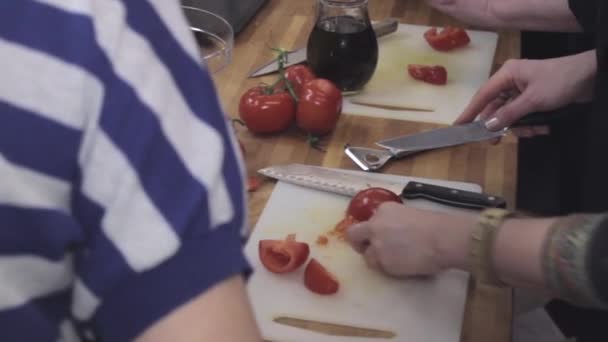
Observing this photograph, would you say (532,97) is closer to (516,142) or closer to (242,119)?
(516,142)

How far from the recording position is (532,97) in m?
1.09

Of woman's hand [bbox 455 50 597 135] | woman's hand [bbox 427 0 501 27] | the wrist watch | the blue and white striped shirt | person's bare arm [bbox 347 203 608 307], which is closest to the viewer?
the blue and white striped shirt

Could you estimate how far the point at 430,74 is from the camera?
4.29ft

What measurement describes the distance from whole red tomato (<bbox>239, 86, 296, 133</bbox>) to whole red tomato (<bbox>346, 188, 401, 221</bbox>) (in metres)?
0.22

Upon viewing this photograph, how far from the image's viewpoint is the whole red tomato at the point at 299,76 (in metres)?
1.23

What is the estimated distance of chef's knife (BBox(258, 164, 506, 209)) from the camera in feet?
3.24

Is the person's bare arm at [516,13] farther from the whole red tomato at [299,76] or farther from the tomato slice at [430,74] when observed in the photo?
the whole red tomato at [299,76]

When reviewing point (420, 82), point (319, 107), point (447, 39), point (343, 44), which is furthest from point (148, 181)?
point (447, 39)

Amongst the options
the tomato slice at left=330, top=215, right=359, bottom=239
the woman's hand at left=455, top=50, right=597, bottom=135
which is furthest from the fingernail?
the tomato slice at left=330, top=215, right=359, bottom=239

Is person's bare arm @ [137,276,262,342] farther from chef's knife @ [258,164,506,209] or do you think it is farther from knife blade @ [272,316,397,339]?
chef's knife @ [258,164,506,209]

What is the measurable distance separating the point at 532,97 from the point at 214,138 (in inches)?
31.3

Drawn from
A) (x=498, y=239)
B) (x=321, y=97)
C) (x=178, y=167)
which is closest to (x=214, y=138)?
(x=178, y=167)

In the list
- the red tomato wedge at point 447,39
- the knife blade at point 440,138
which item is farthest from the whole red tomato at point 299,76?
the red tomato wedge at point 447,39

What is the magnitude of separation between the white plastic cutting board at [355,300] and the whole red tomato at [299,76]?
1.05 feet
